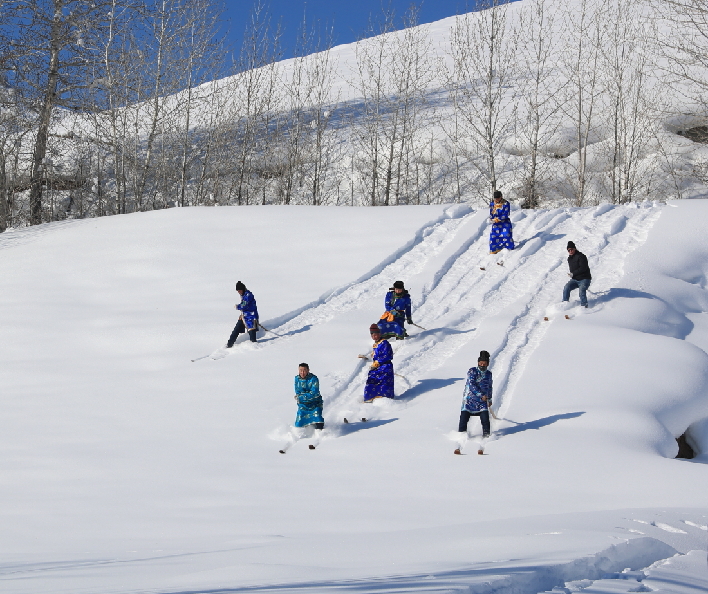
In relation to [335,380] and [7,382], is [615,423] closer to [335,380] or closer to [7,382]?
[335,380]

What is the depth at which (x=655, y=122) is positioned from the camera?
A: 2728cm

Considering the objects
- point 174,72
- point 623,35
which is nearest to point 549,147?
point 623,35

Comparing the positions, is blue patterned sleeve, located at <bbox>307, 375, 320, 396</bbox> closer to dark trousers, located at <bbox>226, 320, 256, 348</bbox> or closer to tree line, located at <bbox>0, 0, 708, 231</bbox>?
dark trousers, located at <bbox>226, 320, 256, 348</bbox>

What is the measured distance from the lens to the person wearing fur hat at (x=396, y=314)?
12156 millimetres

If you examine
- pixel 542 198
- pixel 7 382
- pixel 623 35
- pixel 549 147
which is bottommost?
pixel 7 382

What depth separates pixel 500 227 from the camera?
50.9 ft

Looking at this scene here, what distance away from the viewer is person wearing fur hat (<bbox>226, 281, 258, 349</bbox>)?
12391 millimetres

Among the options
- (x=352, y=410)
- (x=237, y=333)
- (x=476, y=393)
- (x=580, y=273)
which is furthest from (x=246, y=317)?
(x=580, y=273)

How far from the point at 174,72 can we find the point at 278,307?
592 inches

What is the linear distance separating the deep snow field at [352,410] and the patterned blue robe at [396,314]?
1.18 feet

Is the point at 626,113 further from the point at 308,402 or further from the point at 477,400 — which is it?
the point at 308,402

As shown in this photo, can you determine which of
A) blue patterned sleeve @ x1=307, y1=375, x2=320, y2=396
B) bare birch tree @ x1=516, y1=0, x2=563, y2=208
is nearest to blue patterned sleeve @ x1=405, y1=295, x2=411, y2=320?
blue patterned sleeve @ x1=307, y1=375, x2=320, y2=396

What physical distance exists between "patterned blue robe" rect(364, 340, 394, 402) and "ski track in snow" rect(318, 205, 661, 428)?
20 cm

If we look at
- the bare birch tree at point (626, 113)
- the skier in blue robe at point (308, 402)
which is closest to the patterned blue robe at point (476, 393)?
the skier in blue robe at point (308, 402)
